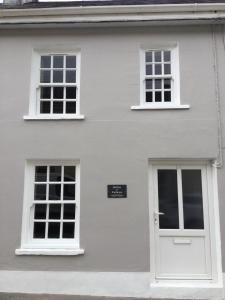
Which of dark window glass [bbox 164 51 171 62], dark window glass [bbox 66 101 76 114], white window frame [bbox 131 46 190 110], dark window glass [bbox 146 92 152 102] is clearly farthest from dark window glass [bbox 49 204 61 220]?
dark window glass [bbox 164 51 171 62]

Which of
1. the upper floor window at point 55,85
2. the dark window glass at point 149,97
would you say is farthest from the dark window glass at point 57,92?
the dark window glass at point 149,97

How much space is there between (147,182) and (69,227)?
6.47 ft

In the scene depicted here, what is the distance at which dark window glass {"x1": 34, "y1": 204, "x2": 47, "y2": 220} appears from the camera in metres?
7.26

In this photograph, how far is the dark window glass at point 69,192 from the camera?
23.8 ft

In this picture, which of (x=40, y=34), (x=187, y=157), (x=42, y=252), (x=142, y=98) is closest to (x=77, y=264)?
Result: (x=42, y=252)

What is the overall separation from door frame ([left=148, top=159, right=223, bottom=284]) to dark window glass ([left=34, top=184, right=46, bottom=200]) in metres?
2.36

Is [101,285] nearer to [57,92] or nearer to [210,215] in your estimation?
[210,215]

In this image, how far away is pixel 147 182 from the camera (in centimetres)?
709

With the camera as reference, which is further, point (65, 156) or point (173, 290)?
point (65, 156)

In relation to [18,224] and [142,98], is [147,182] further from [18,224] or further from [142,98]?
[18,224]

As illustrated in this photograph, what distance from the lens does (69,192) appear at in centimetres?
729

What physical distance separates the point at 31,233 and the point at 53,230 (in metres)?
0.48

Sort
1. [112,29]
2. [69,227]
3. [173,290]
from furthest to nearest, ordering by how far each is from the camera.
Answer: [112,29] < [69,227] < [173,290]

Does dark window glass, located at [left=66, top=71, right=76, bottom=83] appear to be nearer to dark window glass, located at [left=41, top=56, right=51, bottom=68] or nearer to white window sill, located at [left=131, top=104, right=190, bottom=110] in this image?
dark window glass, located at [left=41, top=56, right=51, bottom=68]
